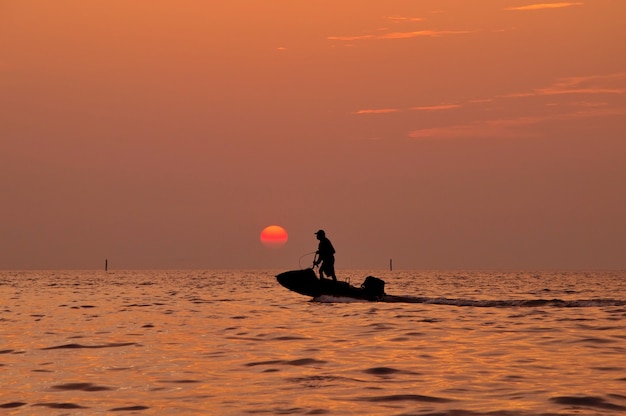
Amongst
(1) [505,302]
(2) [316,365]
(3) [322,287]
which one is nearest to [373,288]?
(3) [322,287]

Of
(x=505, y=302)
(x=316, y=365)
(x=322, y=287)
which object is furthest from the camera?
(x=322, y=287)

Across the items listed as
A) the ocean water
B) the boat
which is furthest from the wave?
the ocean water

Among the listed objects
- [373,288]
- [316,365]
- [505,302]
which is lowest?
[316,365]

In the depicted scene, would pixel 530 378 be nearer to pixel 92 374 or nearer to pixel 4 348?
pixel 92 374

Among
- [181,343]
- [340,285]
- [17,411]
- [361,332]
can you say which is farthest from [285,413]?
[340,285]

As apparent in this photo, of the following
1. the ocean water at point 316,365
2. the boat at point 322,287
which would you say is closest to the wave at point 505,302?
the boat at point 322,287

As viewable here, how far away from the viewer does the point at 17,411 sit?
11.6 metres

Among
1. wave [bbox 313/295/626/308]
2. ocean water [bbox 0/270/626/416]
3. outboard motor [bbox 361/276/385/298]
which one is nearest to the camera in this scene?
ocean water [bbox 0/270/626/416]

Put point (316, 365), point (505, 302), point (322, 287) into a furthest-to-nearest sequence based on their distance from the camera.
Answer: point (322, 287) → point (505, 302) → point (316, 365)

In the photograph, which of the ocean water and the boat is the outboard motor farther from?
the ocean water

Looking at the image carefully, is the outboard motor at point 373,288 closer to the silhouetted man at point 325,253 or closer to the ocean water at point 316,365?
the silhouetted man at point 325,253

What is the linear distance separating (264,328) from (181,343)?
15.7 feet

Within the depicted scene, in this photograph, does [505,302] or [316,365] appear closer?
[316,365]

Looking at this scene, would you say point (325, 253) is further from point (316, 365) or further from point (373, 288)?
point (316, 365)
